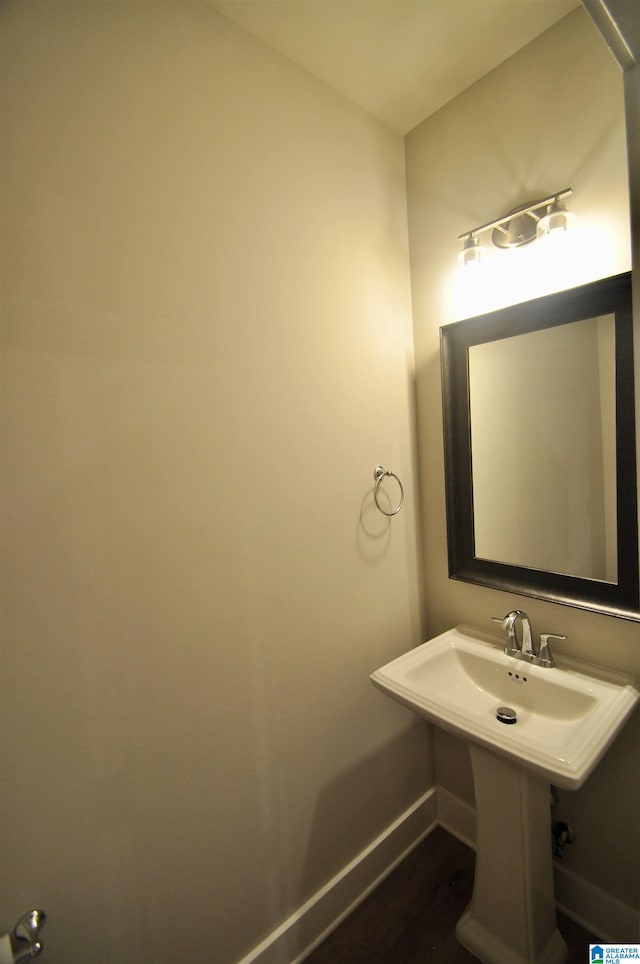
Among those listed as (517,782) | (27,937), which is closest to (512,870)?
(517,782)

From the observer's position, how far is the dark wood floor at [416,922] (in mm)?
1223

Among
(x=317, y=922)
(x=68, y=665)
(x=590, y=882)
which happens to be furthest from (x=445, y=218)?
(x=317, y=922)

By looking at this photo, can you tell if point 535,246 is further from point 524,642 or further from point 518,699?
point 518,699

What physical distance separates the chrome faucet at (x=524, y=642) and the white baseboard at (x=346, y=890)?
0.81 metres

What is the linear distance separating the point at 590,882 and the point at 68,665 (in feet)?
5.46

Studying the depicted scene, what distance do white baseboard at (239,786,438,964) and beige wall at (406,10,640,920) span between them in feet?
0.72

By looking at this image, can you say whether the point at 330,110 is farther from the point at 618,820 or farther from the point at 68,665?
the point at 618,820

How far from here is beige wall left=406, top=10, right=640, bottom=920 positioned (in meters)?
1.12

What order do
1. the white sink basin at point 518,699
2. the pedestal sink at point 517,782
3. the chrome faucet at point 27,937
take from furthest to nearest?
1. the pedestal sink at point 517,782
2. the white sink basin at point 518,699
3. the chrome faucet at point 27,937

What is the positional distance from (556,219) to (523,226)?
129 millimetres

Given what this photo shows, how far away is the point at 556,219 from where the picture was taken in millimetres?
1146

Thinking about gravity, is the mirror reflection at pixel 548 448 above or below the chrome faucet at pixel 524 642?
above

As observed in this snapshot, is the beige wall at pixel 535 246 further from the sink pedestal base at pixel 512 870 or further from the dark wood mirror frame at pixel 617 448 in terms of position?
the sink pedestal base at pixel 512 870

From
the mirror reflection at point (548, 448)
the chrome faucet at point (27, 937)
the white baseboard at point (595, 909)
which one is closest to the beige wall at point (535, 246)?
the white baseboard at point (595, 909)
